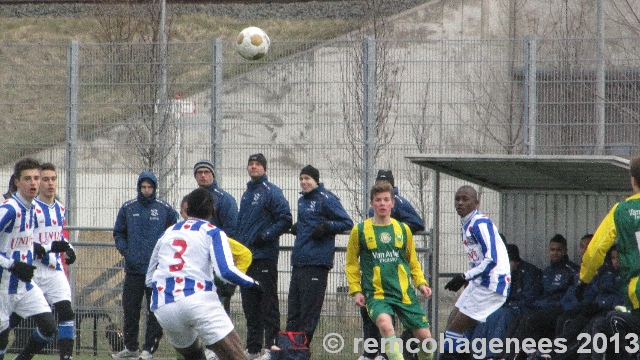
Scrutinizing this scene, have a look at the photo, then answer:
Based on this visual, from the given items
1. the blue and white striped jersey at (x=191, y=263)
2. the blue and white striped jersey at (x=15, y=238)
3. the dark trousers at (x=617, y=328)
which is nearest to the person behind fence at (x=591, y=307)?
the dark trousers at (x=617, y=328)

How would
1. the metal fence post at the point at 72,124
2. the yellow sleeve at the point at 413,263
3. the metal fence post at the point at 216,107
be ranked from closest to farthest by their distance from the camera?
the yellow sleeve at the point at 413,263
the metal fence post at the point at 216,107
the metal fence post at the point at 72,124

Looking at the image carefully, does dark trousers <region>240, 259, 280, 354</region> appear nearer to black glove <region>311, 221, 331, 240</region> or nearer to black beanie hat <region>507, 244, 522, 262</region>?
black glove <region>311, 221, 331, 240</region>

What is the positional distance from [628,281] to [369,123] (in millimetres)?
4795


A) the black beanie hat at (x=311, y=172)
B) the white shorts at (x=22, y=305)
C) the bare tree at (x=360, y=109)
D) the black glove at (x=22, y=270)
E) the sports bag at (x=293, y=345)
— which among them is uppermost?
the bare tree at (x=360, y=109)

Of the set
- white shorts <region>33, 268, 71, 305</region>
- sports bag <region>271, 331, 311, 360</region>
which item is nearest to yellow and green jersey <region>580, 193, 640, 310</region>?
sports bag <region>271, 331, 311, 360</region>

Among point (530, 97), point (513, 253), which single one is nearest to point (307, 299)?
point (513, 253)

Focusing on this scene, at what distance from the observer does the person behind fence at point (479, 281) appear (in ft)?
30.8

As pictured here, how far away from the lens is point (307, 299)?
10.8 meters

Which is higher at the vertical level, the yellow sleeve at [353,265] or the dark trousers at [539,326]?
the yellow sleeve at [353,265]

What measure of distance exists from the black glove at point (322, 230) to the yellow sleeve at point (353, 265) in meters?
1.51

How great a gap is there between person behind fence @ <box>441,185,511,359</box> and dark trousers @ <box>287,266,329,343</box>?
5.57ft

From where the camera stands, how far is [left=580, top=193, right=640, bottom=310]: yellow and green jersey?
746 cm

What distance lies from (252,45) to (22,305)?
4378 millimetres

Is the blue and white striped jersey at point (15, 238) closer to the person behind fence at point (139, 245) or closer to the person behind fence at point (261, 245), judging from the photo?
the person behind fence at point (139, 245)
